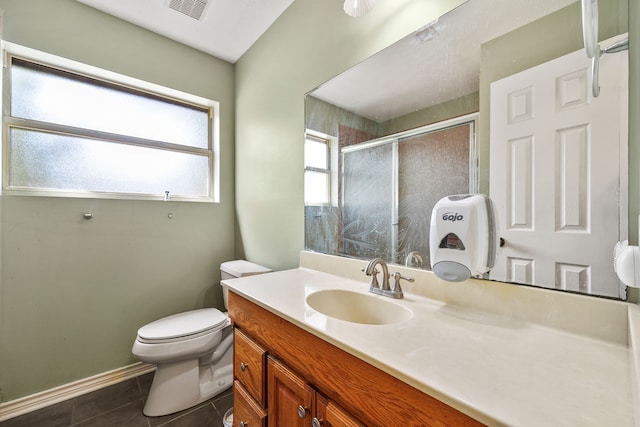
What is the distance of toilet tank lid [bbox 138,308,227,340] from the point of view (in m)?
1.42

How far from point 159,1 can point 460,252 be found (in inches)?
85.6

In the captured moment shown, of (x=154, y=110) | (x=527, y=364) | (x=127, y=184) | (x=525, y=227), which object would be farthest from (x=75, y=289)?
(x=525, y=227)

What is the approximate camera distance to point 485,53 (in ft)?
2.78

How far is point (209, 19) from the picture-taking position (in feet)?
5.65

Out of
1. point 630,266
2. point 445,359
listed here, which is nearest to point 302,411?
point 445,359

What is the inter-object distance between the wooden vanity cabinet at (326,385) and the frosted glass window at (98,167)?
1.44 m

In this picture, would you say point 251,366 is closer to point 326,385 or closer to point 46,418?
point 326,385

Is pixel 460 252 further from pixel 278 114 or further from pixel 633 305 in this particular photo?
pixel 278 114

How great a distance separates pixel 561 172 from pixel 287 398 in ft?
3.43

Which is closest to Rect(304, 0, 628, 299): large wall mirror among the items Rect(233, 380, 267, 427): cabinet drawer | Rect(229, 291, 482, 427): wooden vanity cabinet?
Rect(229, 291, 482, 427): wooden vanity cabinet

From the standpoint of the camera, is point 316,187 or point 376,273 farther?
point 316,187

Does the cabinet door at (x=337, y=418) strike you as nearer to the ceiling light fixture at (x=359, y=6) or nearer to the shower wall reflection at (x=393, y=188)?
the shower wall reflection at (x=393, y=188)

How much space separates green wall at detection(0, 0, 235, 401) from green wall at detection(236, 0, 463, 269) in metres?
0.39

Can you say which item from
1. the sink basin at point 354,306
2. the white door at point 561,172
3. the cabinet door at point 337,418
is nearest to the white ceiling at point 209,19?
the white door at point 561,172
